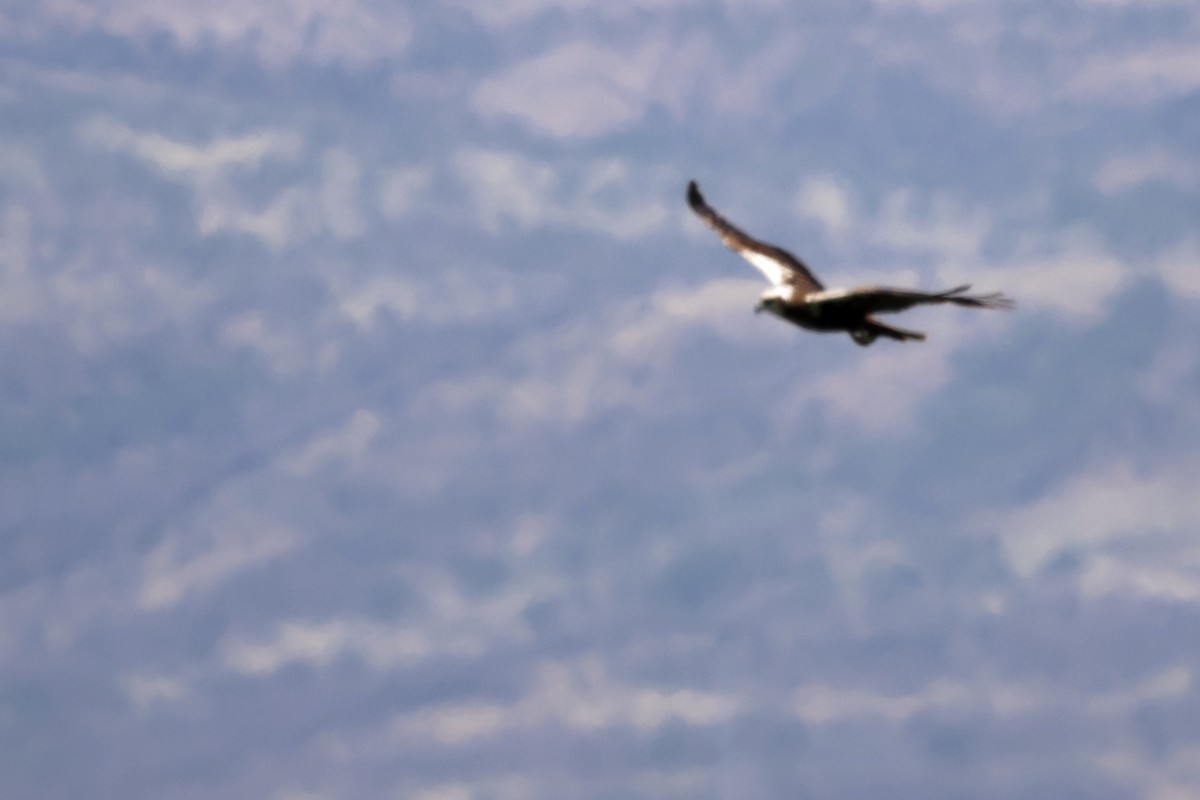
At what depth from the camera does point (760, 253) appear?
89.4m

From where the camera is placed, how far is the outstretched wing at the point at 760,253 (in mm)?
84812

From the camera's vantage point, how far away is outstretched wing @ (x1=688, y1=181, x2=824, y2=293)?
84812mm

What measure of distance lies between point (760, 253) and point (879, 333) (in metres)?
14.1

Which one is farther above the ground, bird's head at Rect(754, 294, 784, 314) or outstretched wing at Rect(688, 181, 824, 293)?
outstretched wing at Rect(688, 181, 824, 293)

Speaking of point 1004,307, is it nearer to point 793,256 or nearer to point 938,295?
point 938,295

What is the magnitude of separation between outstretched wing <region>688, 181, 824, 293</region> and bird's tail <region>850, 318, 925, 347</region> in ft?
15.4

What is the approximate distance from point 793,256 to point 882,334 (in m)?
12.8

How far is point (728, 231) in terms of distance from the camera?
92.1 meters

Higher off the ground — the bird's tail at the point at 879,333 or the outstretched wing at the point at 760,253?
the outstretched wing at the point at 760,253

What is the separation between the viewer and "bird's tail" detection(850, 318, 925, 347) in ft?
250

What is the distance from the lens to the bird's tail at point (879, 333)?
76.1 metres

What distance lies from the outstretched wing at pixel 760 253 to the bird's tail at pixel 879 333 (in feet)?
15.4

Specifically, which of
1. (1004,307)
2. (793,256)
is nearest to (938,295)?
(1004,307)

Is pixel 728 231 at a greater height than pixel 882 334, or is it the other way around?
pixel 728 231
